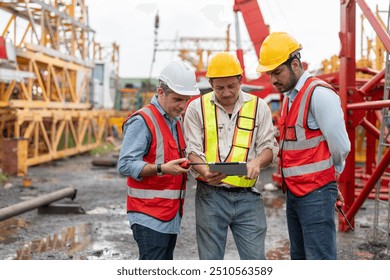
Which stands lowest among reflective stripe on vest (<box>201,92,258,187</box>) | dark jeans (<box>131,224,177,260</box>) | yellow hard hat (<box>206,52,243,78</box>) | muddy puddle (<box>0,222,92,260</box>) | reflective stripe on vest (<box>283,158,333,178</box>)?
muddy puddle (<box>0,222,92,260</box>)

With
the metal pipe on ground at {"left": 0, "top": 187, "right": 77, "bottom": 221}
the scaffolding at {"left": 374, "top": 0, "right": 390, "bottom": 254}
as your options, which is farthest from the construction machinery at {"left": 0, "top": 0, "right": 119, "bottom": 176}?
the scaffolding at {"left": 374, "top": 0, "right": 390, "bottom": 254}

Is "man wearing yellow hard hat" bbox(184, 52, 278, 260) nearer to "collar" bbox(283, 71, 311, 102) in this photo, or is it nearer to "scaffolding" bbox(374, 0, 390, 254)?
"collar" bbox(283, 71, 311, 102)

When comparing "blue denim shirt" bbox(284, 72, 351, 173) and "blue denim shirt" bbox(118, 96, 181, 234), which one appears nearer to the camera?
"blue denim shirt" bbox(118, 96, 181, 234)

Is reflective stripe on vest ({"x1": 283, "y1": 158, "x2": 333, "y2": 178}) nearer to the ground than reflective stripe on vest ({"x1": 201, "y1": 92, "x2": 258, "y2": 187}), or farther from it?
nearer to the ground

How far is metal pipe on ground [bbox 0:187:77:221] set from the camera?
6.40m

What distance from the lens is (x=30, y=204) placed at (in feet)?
23.2

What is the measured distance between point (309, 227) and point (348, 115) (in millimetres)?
3004

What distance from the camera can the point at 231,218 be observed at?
3.31m

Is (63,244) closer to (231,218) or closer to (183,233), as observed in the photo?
(183,233)

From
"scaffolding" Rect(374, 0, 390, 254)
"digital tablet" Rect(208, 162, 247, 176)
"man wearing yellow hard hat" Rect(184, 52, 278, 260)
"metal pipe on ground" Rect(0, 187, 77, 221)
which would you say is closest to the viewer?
"digital tablet" Rect(208, 162, 247, 176)

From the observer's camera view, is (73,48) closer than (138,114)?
No

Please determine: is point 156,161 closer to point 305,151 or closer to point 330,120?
point 305,151

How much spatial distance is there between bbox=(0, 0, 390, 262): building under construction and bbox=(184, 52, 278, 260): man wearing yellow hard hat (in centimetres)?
86
